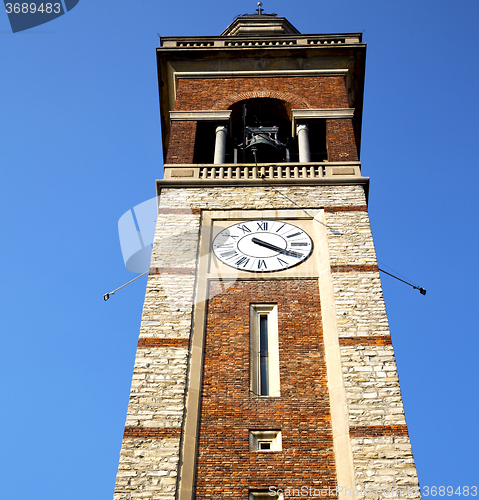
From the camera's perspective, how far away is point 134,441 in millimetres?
12953

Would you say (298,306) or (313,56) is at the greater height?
(313,56)

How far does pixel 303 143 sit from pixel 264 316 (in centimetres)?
769

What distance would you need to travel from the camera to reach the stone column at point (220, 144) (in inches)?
846

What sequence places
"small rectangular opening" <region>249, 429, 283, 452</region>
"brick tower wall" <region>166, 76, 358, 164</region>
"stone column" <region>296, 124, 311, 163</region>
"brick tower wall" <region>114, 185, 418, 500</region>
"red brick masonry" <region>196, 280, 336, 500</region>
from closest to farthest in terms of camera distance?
"brick tower wall" <region>114, 185, 418, 500</region> < "red brick masonry" <region>196, 280, 336, 500</region> < "small rectangular opening" <region>249, 429, 283, 452</region> < "stone column" <region>296, 124, 311, 163</region> < "brick tower wall" <region>166, 76, 358, 164</region>

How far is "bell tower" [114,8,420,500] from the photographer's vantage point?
41.6 feet

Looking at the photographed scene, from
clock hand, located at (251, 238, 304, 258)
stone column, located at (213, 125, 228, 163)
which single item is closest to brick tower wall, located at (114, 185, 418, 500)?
clock hand, located at (251, 238, 304, 258)

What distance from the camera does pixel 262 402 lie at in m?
13.9

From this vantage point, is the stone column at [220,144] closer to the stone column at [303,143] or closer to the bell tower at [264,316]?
the bell tower at [264,316]

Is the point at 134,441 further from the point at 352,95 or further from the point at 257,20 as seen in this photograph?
the point at 257,20

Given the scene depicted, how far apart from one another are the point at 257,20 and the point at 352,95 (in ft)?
25.4

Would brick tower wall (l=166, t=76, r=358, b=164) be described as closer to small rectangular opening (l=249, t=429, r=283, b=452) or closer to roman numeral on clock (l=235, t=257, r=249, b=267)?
roman numeral on clock (l=235, t=257, r=249, b=267)

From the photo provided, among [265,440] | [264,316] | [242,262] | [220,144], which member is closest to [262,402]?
[265,440]

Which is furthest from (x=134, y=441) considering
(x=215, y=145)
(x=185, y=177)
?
(x=215, y=145)

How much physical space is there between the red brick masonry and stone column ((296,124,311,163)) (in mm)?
5871
